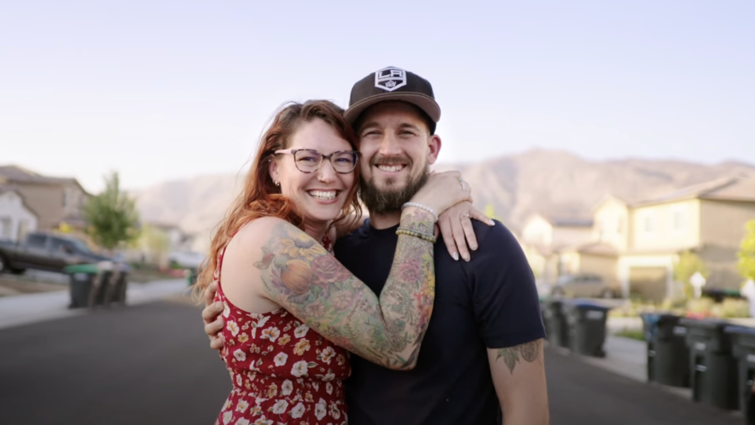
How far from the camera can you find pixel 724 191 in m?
37.5

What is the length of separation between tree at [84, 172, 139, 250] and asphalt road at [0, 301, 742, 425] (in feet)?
105

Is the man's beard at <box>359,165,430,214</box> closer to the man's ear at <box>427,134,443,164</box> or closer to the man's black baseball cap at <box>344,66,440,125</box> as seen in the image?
the man's ear at <box>427,134,443,164</box>

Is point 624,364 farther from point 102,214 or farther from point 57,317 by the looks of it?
point 102,214

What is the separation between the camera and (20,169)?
5316 cm

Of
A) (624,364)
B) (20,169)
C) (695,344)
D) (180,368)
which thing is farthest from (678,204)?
(20,169)

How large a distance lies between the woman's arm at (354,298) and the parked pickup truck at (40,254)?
31.4 metres

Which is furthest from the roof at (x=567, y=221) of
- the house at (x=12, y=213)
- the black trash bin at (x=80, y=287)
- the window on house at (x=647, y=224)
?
the black trash bin at (x=80, y=287)

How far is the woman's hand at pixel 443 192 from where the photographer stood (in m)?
2.48

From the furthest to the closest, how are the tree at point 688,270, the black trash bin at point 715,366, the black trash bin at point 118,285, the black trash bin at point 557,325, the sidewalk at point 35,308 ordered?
the tree at point 688,270 < the black trash bin at point 118,285 < the sidewalk at point 35,308 < the black trash bin at point 557,325 < the black trash bin at point 715,366

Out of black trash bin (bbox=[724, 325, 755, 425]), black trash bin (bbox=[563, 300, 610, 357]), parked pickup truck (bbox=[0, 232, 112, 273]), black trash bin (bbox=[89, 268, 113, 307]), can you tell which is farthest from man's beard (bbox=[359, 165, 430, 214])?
parked pickup truck (bbox=[0, 232, 112, 273])

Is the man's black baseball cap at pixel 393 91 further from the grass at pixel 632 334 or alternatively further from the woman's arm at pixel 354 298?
the grass at pixel 632 334

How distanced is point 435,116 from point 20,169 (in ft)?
192

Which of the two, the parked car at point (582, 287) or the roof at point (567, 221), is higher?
the roof at point (567, 221)

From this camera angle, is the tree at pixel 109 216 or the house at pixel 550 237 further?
the house at pixel 550 237
